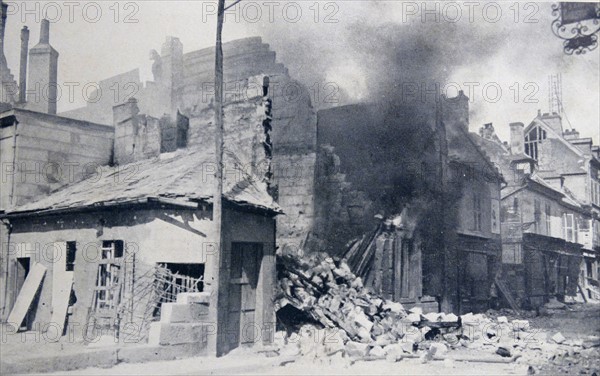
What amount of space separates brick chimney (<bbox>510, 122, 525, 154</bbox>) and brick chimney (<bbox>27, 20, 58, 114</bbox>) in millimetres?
25168

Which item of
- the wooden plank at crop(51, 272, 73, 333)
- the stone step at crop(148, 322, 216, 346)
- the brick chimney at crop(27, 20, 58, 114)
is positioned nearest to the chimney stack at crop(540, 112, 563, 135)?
the brick chimney at crop(27, 20, 58, 114)

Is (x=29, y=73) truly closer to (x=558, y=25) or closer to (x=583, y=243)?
(x=558, y=25)

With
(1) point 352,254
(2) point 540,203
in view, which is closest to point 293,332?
(1) point 352,254

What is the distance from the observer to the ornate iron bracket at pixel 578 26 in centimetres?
1127

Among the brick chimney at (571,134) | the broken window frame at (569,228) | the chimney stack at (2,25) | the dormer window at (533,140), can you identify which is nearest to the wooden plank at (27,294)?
the chimney stack at (2,25)

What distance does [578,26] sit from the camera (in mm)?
11453

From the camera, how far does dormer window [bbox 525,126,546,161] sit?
3423cm

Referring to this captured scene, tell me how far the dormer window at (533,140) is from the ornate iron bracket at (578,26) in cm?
2423

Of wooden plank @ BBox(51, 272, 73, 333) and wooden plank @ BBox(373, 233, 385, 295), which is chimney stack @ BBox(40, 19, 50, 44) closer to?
wooden plank @ BBox(51, 272, 73, 333)

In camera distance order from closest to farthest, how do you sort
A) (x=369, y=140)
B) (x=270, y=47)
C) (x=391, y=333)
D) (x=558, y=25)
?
(x=558, y=25) → (x=391, y=333) → (x=369, y=140) → (x=270, y=47)

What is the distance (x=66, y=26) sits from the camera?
483 inches

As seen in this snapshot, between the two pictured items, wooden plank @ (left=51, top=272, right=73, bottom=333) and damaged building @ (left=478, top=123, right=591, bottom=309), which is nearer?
wooden plank @ (left=51, top=272, right=73, bottom=333)

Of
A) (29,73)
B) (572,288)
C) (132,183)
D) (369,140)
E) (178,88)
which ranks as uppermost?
(178,88)

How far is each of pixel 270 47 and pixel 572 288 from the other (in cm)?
2219
